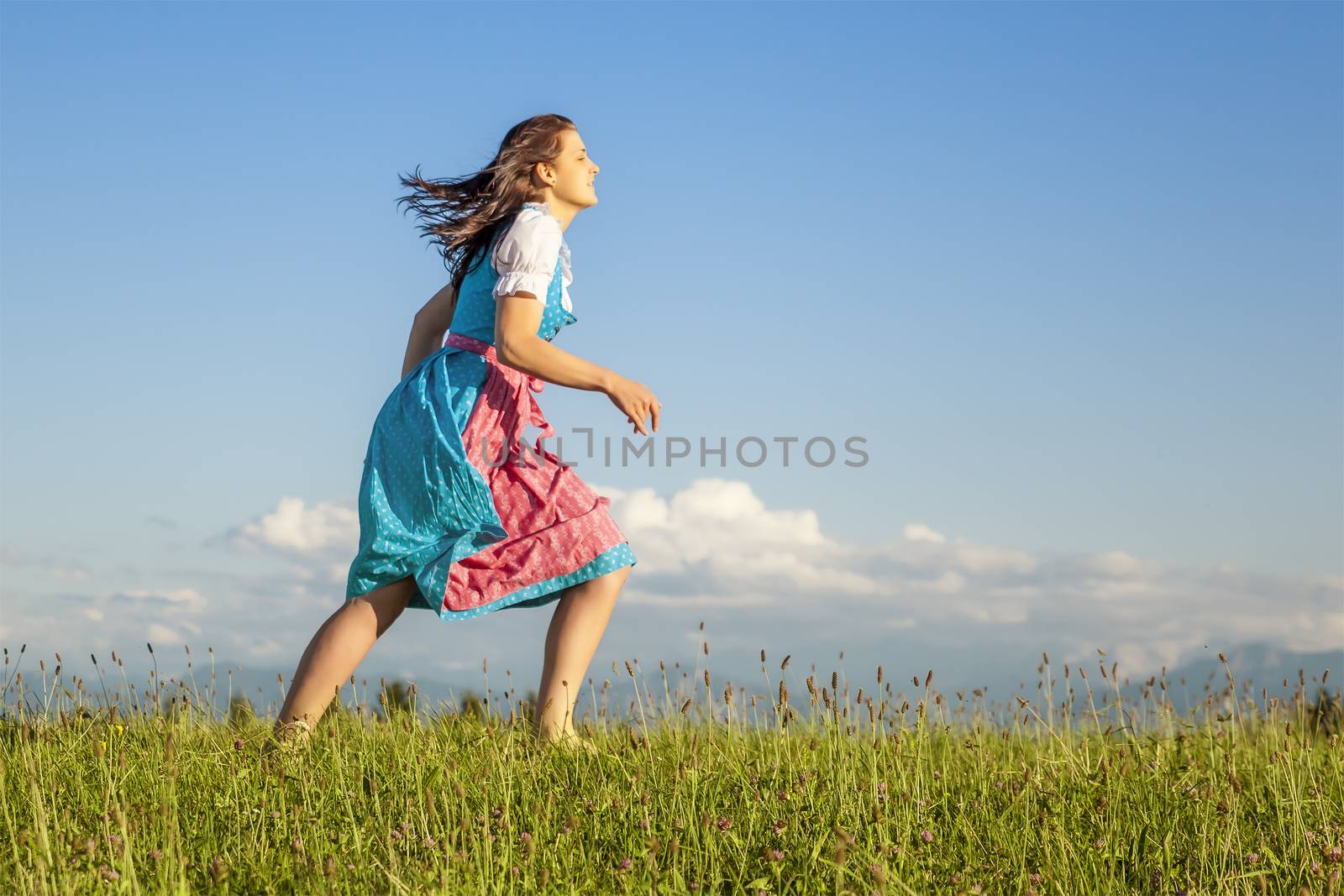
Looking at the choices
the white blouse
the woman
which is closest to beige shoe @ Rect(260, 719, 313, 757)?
the woman

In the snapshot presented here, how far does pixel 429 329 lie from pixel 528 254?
29.8 inches

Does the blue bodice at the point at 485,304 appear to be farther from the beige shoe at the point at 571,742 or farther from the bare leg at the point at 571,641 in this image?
the beige shoe at the point at 571,742

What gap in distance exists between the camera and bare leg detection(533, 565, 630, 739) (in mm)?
4566

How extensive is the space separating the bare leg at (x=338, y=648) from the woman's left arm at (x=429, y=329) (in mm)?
954

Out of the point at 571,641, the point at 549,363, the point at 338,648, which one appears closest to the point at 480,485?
the point at 549,363

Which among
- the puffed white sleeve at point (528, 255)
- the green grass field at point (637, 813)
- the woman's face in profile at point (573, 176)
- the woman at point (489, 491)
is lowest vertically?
the green grass field at point (637, 813)

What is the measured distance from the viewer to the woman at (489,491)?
14.4ft

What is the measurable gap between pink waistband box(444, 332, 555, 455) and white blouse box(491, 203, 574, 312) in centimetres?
26

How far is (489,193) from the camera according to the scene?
15.7 feet

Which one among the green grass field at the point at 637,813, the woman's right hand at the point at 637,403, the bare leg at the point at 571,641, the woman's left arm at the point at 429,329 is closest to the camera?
the green grass field at the point at 637,813

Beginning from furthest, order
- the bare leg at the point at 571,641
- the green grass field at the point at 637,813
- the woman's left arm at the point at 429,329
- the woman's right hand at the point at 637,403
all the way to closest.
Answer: the woman's left arm at the point at 429,329, the bare leg at the point at 571,641, the woman's right hand at the point at 637,403, the green grass field at the point at 637,813

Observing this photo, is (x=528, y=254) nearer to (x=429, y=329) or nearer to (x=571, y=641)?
(x=429, y=329)

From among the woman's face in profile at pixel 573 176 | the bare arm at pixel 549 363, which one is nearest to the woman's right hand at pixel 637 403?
the bare arm at pixel 549 363

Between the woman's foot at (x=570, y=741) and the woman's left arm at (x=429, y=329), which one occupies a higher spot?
the woman's left arm at (x=429, y=329)
